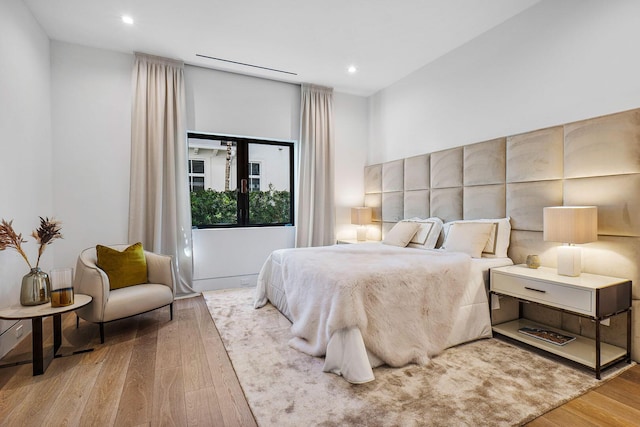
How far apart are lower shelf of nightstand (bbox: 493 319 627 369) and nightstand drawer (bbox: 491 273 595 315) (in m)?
0.34

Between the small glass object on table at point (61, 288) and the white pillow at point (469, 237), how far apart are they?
3.37 meters

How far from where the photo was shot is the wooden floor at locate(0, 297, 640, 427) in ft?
5.65

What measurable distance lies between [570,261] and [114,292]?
12.4ft

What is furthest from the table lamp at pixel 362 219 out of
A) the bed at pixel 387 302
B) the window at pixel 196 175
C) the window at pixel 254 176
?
the window at pixel 196 175

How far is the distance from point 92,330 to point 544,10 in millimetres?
5085

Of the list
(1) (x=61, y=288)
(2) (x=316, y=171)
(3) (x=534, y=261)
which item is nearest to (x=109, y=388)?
(1) (x=61, y=288)

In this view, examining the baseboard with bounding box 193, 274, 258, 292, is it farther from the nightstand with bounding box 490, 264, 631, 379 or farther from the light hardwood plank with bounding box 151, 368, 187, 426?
the nightstand with bounding box 490, 264, 631, 379

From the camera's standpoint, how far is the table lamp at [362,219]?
4881mm

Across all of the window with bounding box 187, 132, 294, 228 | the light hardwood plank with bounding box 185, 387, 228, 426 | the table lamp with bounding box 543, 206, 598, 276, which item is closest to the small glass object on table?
the light hardwood plank with bounding box 185, 387, 228, 426

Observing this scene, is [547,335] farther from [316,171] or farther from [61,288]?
[61,288]

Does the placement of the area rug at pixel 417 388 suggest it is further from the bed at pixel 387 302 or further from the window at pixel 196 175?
the window at pixel 196 175

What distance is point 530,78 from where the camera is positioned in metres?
3.03

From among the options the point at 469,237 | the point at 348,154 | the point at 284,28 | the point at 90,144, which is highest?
the point at 284,28

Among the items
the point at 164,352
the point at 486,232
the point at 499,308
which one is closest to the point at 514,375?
the point at 499,308
